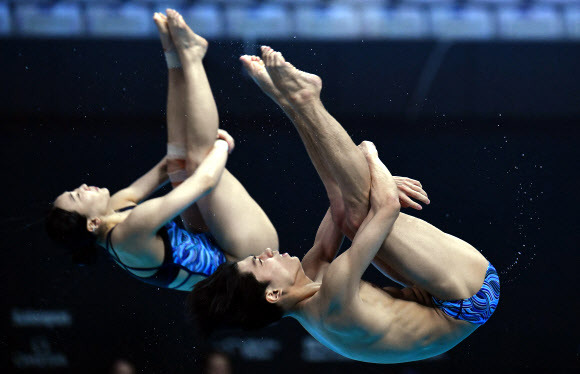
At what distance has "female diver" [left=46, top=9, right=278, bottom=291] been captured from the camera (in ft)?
8.51

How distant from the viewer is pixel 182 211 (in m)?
2.63

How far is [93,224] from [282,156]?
6.06 feet

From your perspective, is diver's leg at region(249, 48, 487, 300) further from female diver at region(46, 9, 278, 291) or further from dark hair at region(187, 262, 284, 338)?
female diver at region(46, 9, 278, 291)

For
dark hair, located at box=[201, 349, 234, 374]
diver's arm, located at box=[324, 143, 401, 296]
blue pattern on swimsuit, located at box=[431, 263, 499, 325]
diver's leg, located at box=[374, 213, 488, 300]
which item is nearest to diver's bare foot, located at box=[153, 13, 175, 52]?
diver's arm, located at box=[324, 143, 401, 296]

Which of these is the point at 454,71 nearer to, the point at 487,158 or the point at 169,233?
the point at 487,158

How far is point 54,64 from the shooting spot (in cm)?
467

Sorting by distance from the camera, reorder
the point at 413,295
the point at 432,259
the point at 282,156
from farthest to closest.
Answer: the point at 282,156
the point at 413,295
the point at 432,259

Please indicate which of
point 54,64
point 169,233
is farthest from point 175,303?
point 169,233

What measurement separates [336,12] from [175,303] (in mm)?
2237

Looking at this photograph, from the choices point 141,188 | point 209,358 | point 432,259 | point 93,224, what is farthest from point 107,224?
point 209,358

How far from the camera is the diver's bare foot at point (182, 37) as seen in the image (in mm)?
2670

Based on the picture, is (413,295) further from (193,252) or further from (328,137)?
(193,252)

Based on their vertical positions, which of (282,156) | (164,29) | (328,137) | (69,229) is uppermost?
(164,29)

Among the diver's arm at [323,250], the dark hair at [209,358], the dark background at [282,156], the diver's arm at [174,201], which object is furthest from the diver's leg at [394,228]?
the dark hair at [209,358]
